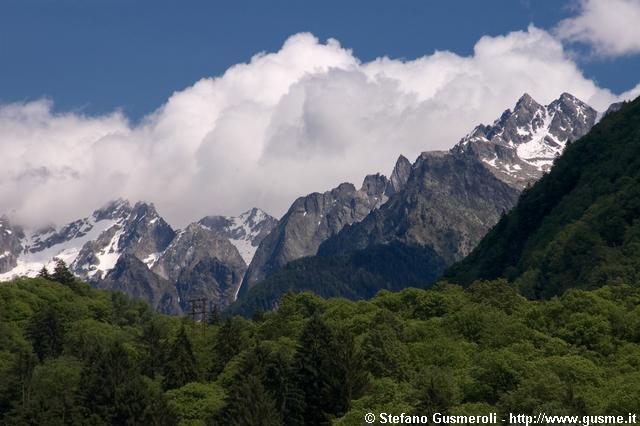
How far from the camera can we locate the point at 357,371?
121 m

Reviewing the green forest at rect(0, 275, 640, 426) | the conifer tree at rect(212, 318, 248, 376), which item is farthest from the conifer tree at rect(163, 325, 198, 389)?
the conifer tree at rect(212, 318, 248, 376)

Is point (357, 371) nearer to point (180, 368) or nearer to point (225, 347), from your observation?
point (180, 368)

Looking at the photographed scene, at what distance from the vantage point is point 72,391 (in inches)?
5310

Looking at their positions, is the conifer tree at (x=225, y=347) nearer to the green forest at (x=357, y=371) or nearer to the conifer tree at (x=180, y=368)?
the green forest at (x=357, y=371)

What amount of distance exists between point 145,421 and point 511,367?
45551mm

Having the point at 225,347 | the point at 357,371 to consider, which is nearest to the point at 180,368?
the point at 225,347

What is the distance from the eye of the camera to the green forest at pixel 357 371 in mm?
101938

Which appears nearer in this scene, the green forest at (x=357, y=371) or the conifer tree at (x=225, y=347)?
the green forest at (x=357, y=371)

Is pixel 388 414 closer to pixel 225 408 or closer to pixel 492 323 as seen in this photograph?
pixel 225 408

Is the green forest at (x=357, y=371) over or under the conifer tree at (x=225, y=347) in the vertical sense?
under

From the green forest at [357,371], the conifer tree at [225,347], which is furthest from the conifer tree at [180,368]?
the conifer tree at [225,347]

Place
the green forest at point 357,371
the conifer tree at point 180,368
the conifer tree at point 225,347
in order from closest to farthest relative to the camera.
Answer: the green forest at point 357,371
the conifer tree at point 180,368
the conifer tree at point 225,347

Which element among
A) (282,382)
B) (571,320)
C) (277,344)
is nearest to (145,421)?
(282,382)

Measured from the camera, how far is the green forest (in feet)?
334
